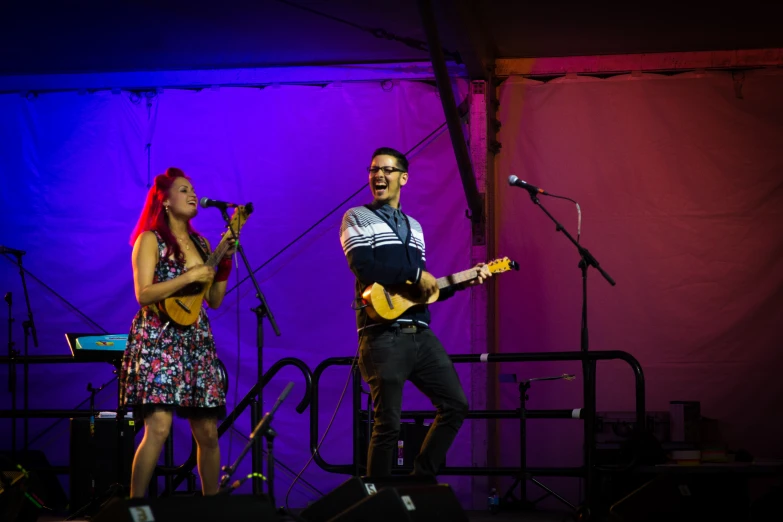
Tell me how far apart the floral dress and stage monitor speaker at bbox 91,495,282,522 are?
108cm

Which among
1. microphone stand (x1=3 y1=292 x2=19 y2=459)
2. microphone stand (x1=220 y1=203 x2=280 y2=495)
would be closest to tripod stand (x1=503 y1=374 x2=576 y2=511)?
microphone stand (x1=220 y1=203 x2=280 y2=495)

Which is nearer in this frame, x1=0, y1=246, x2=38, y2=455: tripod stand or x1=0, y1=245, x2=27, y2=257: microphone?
x1=0, y1=246, x2=38, y2=455: tripod stand

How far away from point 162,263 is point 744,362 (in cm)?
515

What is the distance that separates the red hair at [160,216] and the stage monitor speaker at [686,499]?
9.60 feet

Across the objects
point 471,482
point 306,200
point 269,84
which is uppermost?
point 269,84

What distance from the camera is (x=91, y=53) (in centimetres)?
820

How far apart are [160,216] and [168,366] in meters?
0.88

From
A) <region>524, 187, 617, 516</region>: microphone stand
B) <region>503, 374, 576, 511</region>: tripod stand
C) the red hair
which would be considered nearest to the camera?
the red hair

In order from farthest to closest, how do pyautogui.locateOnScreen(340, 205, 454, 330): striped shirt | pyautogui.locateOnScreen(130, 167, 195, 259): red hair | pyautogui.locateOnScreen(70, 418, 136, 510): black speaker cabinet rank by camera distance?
pyautogui.locateOnScreen(70, 418, 136, 510): black speaker cabinet → pyautogui.locateOnScreen(340, 205, 454, 330): striped shirt → pyautogui.locateOnScreen(130, 167, 195, 259): red hair

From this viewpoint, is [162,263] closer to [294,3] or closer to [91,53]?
[294,3]

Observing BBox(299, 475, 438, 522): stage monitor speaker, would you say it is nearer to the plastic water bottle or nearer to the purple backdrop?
the plastic water bottle

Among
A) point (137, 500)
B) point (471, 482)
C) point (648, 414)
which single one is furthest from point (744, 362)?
point (137, 500)

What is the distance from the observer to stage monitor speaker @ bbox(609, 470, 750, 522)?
5113 mm

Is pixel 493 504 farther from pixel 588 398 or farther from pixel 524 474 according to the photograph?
pixel 588 398
